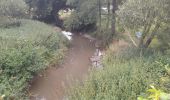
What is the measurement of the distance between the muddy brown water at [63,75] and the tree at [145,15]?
367cm

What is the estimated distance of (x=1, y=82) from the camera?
10.3 metres

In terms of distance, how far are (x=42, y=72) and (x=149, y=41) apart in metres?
6.02

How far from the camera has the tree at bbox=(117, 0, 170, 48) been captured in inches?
497

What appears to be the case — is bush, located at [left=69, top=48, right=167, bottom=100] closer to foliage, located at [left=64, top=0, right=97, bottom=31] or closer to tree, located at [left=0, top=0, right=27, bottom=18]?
tree, located at [left=0, top=0, right=27, bottom=18]

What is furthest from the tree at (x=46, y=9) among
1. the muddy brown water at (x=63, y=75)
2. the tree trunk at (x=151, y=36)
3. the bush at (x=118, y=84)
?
the bush at (x=118, y=84)

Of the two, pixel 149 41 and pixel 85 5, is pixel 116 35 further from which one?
pixel 149 41

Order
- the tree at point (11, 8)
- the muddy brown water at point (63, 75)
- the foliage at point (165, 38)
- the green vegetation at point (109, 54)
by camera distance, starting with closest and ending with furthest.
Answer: the green vegetation at point (109, 54), the muddy brown water at point (63, 75), the foliage at point (165, 38), the tree at point (11, 8)

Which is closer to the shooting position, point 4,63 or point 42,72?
point 4,63

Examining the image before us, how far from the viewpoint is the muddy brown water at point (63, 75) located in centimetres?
1243

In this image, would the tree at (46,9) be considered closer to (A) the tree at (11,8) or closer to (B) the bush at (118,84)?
(A) the tree at (11,8)

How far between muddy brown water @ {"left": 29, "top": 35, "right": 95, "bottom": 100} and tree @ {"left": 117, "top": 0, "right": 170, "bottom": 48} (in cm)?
367

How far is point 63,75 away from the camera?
15.1 metres

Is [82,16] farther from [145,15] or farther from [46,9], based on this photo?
[145,15]

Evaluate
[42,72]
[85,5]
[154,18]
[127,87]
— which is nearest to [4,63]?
[42,72]
